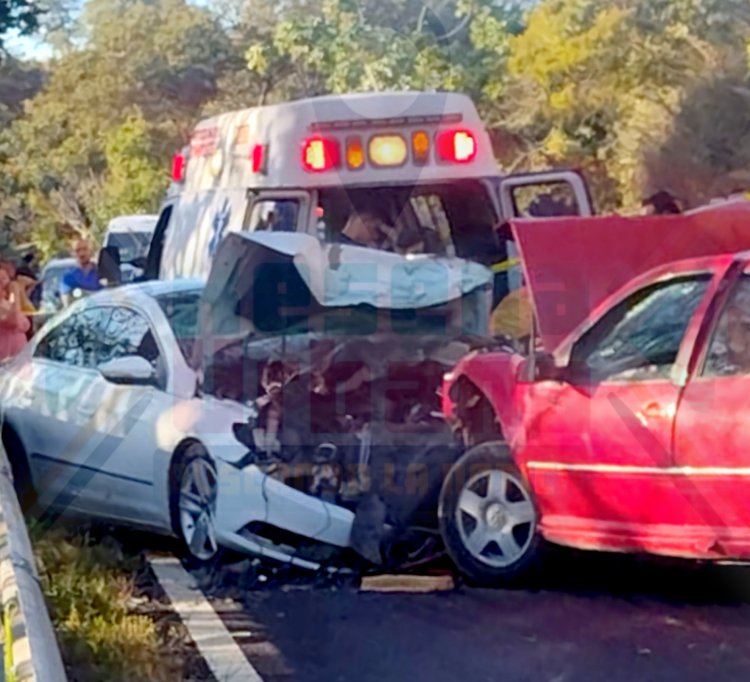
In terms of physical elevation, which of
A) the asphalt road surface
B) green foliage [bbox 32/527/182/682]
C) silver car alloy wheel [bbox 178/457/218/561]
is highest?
silver car alloy wheel [bbox 178/457/218/561]

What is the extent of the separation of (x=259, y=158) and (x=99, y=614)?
3868mm

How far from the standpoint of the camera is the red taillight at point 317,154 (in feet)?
33.4

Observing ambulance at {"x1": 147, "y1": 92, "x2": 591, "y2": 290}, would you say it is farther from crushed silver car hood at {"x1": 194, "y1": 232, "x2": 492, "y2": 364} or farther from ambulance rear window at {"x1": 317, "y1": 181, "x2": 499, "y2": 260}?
crushed silver car hood at {"x1": 194, "y1": 232, "x2": 492, "y2": 364}

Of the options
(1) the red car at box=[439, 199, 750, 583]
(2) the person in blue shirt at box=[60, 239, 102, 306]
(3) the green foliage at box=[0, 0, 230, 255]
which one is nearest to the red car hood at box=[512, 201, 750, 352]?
(1) the red car at box=[439, 199, 750, 583]

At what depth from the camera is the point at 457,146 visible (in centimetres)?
1070

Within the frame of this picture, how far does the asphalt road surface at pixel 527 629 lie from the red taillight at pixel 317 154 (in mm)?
3084

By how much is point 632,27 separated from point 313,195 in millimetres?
4996

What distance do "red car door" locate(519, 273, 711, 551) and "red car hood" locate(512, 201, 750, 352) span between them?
2.81ft

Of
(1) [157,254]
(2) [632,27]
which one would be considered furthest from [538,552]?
(2) [632,27]

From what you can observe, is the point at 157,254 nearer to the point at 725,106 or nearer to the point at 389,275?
the point at 389,275

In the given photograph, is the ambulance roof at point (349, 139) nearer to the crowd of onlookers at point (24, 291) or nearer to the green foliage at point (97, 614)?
the crowd of onlookers at point (24, 291)

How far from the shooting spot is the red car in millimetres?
6926

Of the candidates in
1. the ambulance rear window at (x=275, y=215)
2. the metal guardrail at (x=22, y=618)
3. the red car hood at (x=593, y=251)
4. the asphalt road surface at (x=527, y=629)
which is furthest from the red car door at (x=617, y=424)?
the ambulance rear window at (x=275, y=215)

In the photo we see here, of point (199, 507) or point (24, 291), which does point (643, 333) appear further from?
point (24, 291)
